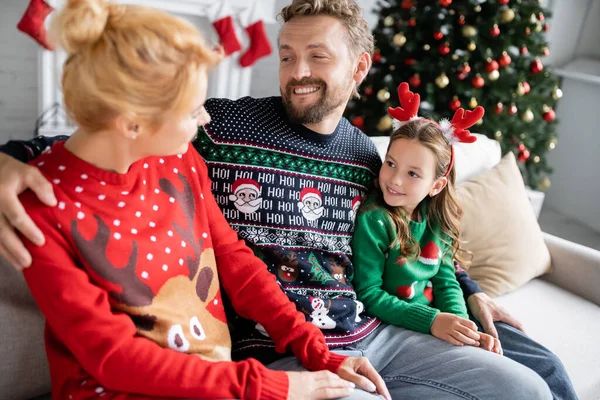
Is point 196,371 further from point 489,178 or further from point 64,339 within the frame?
point 489,178

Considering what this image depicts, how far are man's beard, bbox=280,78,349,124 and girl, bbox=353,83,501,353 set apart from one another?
0.73 ft

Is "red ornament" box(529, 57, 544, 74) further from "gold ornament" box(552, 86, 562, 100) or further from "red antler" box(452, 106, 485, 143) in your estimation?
"red antler" box(452, 106, 485, 143)

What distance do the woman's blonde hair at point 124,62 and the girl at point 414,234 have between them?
0.76 metres

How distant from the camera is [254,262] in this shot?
4.30 ft

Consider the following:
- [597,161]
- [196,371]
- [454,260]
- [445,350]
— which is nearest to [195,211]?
[196,371]

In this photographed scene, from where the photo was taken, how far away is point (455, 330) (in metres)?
1.43

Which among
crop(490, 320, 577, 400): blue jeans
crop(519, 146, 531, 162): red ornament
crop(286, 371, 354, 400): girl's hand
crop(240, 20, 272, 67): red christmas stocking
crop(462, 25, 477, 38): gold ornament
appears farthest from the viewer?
crop(519, 146, 531, 162): red ornament

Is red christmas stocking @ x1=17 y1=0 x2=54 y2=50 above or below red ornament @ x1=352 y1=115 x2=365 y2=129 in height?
above

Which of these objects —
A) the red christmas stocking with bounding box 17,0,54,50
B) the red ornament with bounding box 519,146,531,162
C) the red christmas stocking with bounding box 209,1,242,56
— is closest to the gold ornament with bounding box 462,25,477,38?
the red ornament with bounding box 519,146,531,162

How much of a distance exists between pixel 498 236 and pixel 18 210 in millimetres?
1624

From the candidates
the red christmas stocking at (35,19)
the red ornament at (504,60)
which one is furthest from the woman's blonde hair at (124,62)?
the red ornament at (504,60)

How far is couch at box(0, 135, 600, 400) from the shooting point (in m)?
1.13

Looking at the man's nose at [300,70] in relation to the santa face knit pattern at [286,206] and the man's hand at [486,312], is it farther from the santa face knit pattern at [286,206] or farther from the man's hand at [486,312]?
the man's hand at [486,312]

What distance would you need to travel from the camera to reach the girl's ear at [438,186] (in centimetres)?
158
